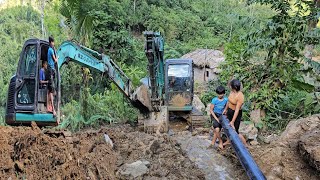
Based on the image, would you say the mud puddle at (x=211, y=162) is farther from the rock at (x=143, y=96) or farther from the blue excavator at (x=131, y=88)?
the rock at (x=143, y=96)

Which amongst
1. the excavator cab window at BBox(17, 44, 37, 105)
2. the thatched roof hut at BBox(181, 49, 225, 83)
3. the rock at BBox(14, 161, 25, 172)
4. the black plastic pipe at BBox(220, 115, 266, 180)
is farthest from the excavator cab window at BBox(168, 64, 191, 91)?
the thatched roof hut at BBox(181, 49, 225, 83)

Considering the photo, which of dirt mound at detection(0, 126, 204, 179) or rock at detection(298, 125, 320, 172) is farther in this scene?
rock at detection(298, 125, 320, 172)

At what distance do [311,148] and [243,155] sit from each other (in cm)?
102

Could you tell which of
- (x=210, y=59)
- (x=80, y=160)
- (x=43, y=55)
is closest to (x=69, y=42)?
(x=43, y=55)

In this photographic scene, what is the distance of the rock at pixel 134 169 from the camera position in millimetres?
5883

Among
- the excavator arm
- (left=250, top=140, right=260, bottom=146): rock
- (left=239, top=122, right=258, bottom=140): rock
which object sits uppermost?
the excavator arm

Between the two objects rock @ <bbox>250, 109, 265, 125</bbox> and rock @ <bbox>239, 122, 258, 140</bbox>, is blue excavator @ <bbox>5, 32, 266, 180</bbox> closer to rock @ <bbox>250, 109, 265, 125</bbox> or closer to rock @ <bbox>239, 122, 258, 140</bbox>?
rock @ <bbox>239, 122, 258, 140</bbox>

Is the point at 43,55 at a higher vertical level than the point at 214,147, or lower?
higher

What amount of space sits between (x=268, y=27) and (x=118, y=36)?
48.3ft

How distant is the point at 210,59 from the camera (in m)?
27.4


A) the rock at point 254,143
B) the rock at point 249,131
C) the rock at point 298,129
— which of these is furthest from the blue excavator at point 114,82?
the rock at point 298,129

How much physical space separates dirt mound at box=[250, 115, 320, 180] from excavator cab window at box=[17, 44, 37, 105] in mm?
4326

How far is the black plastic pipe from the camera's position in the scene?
4.95m

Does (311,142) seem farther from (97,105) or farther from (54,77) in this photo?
(97,105)
